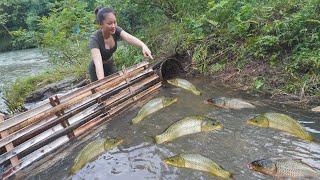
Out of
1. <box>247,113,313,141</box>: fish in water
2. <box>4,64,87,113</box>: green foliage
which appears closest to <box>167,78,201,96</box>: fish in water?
<box>247,113,313,141</box>: fish in water

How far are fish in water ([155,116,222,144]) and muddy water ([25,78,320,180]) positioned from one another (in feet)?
0.31

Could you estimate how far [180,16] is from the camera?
10.6 m

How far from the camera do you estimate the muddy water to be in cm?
439

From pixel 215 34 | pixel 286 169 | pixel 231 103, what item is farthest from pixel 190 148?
pixel 215 34

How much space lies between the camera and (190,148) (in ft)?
16.1

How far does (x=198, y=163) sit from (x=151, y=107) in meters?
2.12

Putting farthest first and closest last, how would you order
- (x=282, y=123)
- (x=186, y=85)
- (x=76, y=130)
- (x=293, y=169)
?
(x=186, y=85) → (x=76, y=130) → (x=282, y=123) → (x=293, y=169)

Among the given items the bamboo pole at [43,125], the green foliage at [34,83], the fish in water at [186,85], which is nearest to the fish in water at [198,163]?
the bamboo pole at [43,125]

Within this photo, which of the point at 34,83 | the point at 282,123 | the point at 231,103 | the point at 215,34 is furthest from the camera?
the point at 34,83

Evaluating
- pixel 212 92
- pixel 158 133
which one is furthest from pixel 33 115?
pixel 212 92

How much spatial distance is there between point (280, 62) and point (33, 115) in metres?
4.74

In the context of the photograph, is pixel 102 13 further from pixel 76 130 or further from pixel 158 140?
pixel 158 140

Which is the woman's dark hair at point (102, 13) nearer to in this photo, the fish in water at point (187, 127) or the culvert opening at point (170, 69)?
the fish in water at point (187, 127)

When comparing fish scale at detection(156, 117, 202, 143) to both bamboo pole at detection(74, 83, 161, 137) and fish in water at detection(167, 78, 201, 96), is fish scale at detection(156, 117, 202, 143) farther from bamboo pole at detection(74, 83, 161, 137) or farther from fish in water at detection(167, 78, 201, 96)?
fish in water at detection(167, 78, 201, 96)
